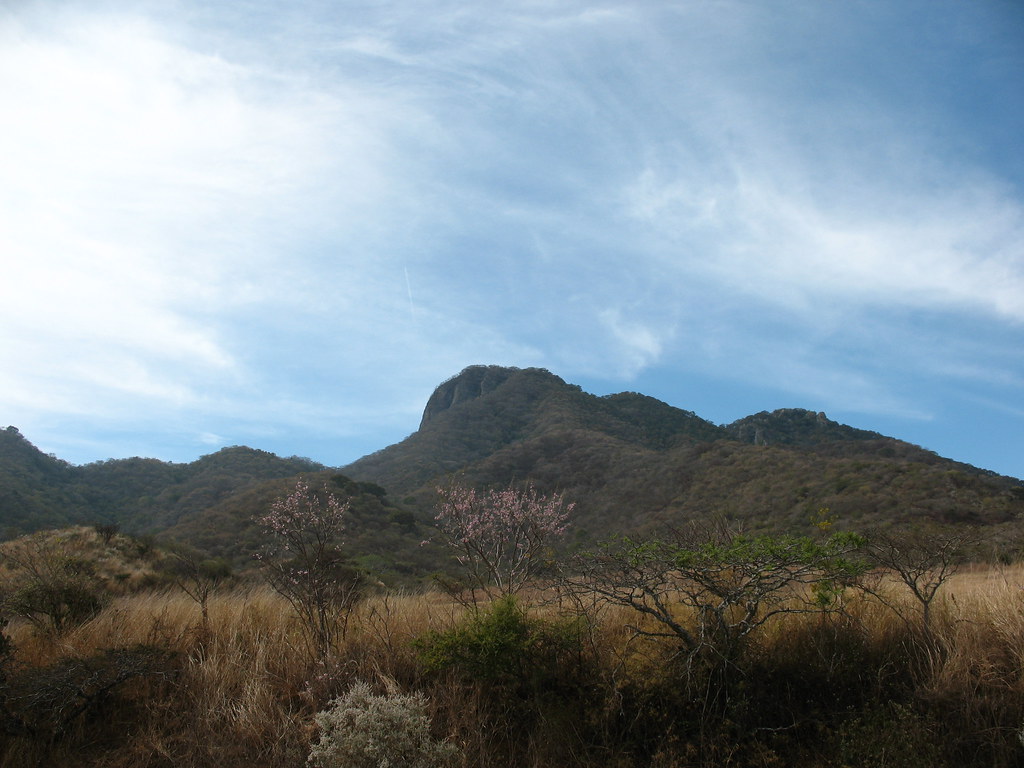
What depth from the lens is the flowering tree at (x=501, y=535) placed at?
24.0 ft

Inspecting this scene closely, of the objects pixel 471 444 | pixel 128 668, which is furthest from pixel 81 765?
pixel 471 444

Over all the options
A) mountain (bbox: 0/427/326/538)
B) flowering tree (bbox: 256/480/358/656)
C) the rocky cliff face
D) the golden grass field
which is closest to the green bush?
the golden grass field

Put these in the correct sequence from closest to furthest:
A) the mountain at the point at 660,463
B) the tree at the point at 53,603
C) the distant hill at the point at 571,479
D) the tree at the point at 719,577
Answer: the tree at the point at 719,577 → the tree at the point at 53,603 → the distant hill at the point at 571,479 → the mountain at the point at 660,463

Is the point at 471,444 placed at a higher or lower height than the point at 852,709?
higher

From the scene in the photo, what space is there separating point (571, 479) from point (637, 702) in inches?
2225

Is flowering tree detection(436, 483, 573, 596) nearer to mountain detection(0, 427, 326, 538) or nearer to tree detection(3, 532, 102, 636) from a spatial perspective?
tree detection(3, 532, 102, 636)

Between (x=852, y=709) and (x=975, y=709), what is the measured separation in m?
0.91

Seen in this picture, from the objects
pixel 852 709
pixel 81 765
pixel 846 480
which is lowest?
pixel 81 765

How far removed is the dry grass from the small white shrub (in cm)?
41

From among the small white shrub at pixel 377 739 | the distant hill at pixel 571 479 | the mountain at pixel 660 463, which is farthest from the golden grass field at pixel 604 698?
the distant hill at pixel 571 479

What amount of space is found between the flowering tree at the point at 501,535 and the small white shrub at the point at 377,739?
204 centimetres

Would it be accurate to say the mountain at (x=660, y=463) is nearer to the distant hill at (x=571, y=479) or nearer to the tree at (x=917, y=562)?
the distant hill at (x=571, y=479)

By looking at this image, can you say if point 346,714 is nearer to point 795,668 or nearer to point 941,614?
point 795,668

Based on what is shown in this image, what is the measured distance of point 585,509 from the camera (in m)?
54.0
